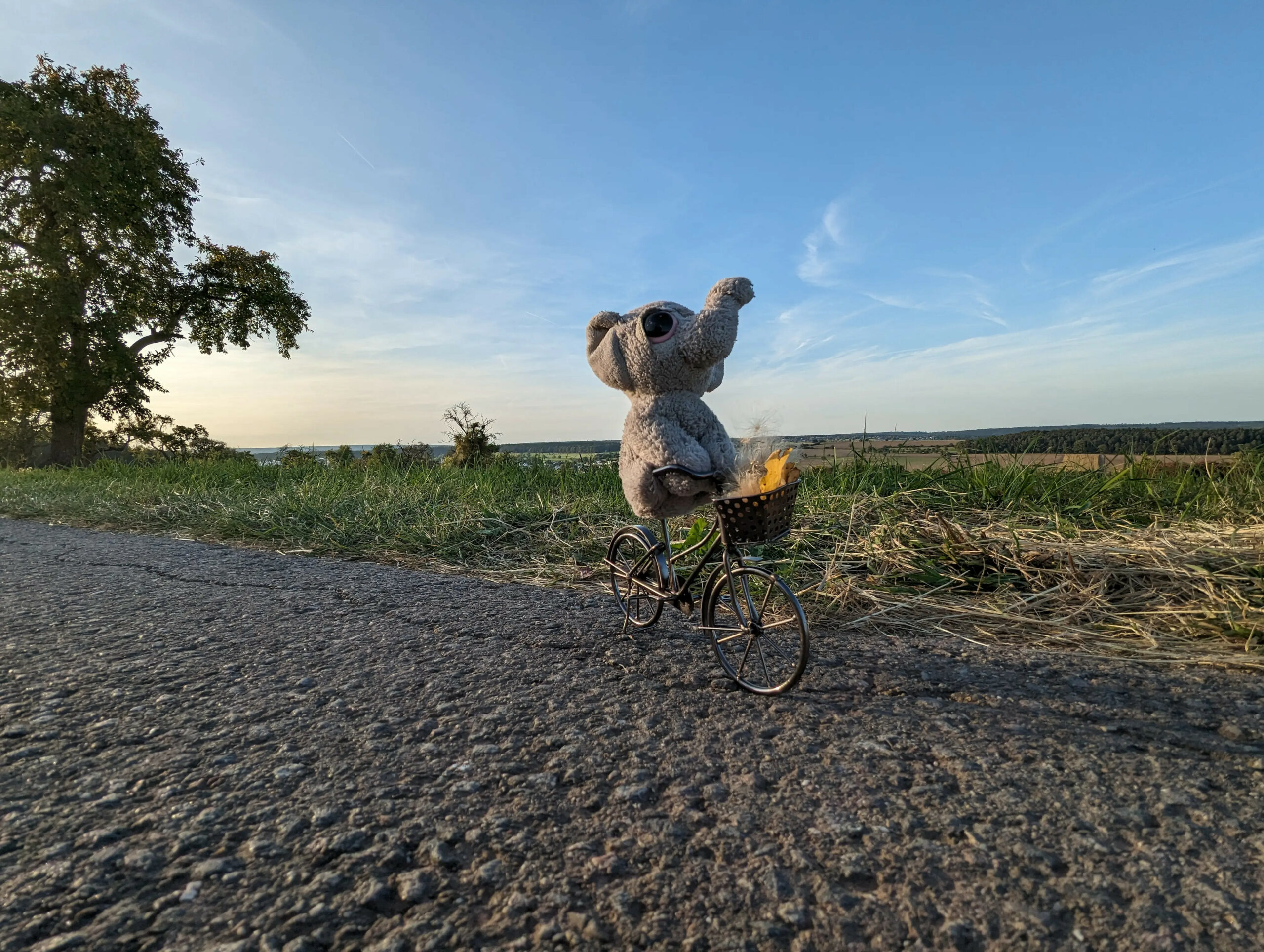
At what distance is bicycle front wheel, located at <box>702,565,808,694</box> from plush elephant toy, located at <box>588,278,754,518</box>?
0.35 m

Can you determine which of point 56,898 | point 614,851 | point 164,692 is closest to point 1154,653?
point 614,851

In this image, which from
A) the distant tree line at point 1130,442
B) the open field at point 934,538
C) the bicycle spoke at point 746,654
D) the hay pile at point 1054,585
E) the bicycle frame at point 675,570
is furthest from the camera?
the distant tree line at point 1130,442

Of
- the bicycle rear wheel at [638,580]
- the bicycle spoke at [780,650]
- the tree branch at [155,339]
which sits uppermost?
the tree branch at [155,339]

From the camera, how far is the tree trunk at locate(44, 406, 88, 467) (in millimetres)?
16220

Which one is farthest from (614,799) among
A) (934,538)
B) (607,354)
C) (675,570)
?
(934,538)

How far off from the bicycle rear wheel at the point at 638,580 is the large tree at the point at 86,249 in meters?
18.1

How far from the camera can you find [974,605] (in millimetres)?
2725

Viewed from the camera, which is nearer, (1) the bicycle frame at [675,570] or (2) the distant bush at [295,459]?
(1) the bicycle frame at [675,570]

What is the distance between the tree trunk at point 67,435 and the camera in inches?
639

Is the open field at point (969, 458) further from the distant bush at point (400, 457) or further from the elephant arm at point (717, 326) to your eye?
the distant bush at point (400, 457)

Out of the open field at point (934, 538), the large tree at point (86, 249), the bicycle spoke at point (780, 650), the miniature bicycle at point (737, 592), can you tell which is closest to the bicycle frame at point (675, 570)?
the miniature bicycle at point (737, 592)

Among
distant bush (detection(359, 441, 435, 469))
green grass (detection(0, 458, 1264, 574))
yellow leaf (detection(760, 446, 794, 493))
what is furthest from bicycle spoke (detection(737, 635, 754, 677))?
distant bush (detection(359, 441, 435, 469))

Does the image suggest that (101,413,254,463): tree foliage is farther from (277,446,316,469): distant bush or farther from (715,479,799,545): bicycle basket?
(715,479,799,545): bicycle basket

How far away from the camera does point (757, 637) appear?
6.22 feet
